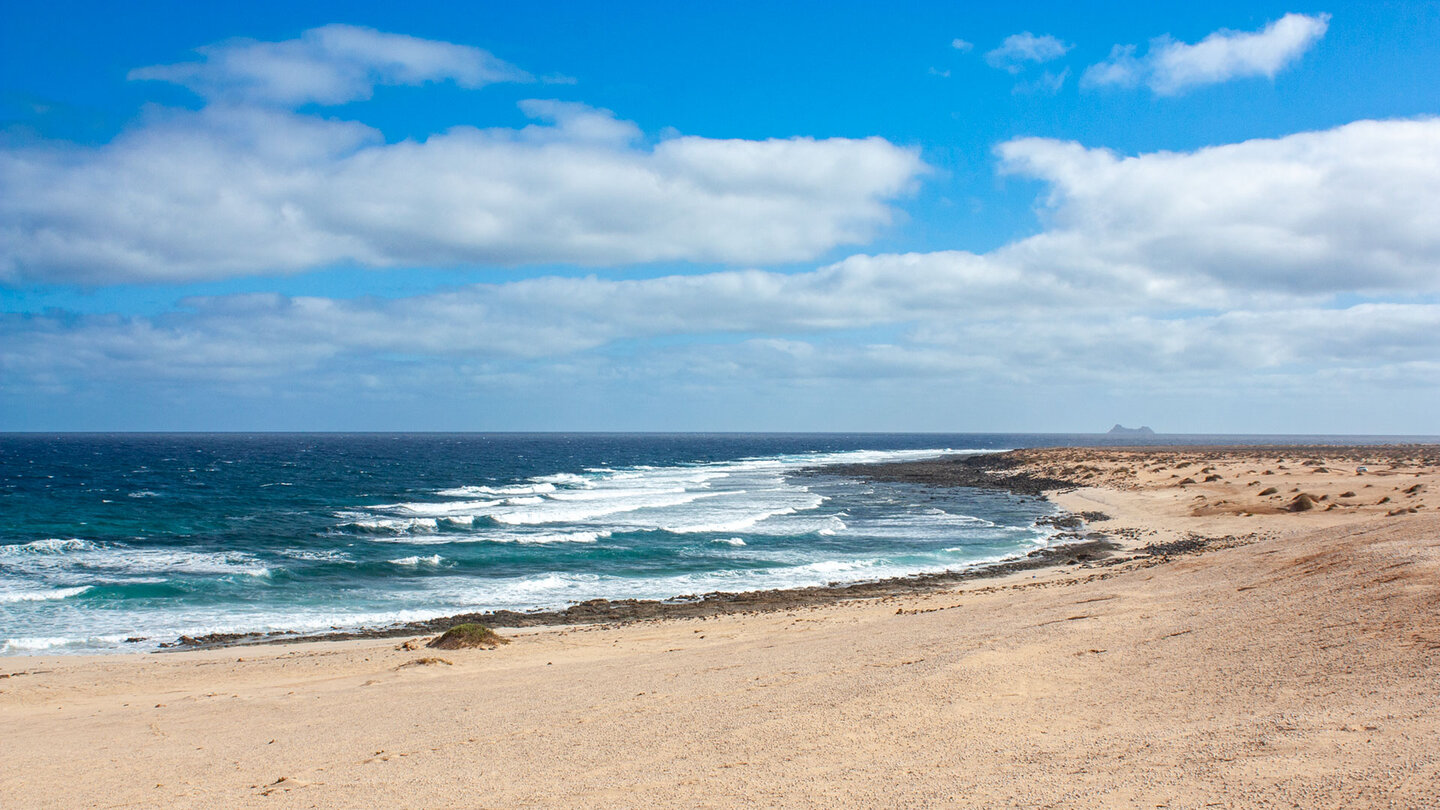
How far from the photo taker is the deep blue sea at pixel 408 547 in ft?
83.1

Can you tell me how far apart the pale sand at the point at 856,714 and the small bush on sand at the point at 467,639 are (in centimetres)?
41

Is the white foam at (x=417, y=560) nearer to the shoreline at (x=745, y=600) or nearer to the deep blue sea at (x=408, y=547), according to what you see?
the deep blue sea at (x=408, y=547)

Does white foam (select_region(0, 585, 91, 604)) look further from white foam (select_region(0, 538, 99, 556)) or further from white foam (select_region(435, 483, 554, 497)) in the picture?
white foam (select_region(435, 483, 554, 497))

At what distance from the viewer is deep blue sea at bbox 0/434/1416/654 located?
25.3 meters

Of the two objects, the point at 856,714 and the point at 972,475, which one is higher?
the point at 856,714

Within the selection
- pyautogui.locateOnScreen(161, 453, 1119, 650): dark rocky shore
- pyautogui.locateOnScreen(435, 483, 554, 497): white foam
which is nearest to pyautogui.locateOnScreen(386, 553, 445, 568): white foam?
pyautogui.locateOnScreen(161, 453, 1119, 650): dark rocky shore

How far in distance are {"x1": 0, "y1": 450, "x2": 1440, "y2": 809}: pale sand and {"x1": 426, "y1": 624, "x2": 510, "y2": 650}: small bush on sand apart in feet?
1.35

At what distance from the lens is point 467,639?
18.0m

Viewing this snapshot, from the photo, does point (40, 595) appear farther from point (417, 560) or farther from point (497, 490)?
point (497, 490)

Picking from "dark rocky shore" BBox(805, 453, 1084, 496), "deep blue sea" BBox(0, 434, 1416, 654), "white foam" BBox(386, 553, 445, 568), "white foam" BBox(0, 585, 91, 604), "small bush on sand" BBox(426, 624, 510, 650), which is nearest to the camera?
"small bush on sand" BBox(426, 624, 510, 650)

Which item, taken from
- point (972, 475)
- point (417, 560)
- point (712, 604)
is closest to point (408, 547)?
point (417, 560)

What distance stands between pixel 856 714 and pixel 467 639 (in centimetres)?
1121

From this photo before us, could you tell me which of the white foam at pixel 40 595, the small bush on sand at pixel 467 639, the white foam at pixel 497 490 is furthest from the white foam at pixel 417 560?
the white foam at pixel 497 490

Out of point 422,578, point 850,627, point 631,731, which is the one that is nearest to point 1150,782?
point 631,731
